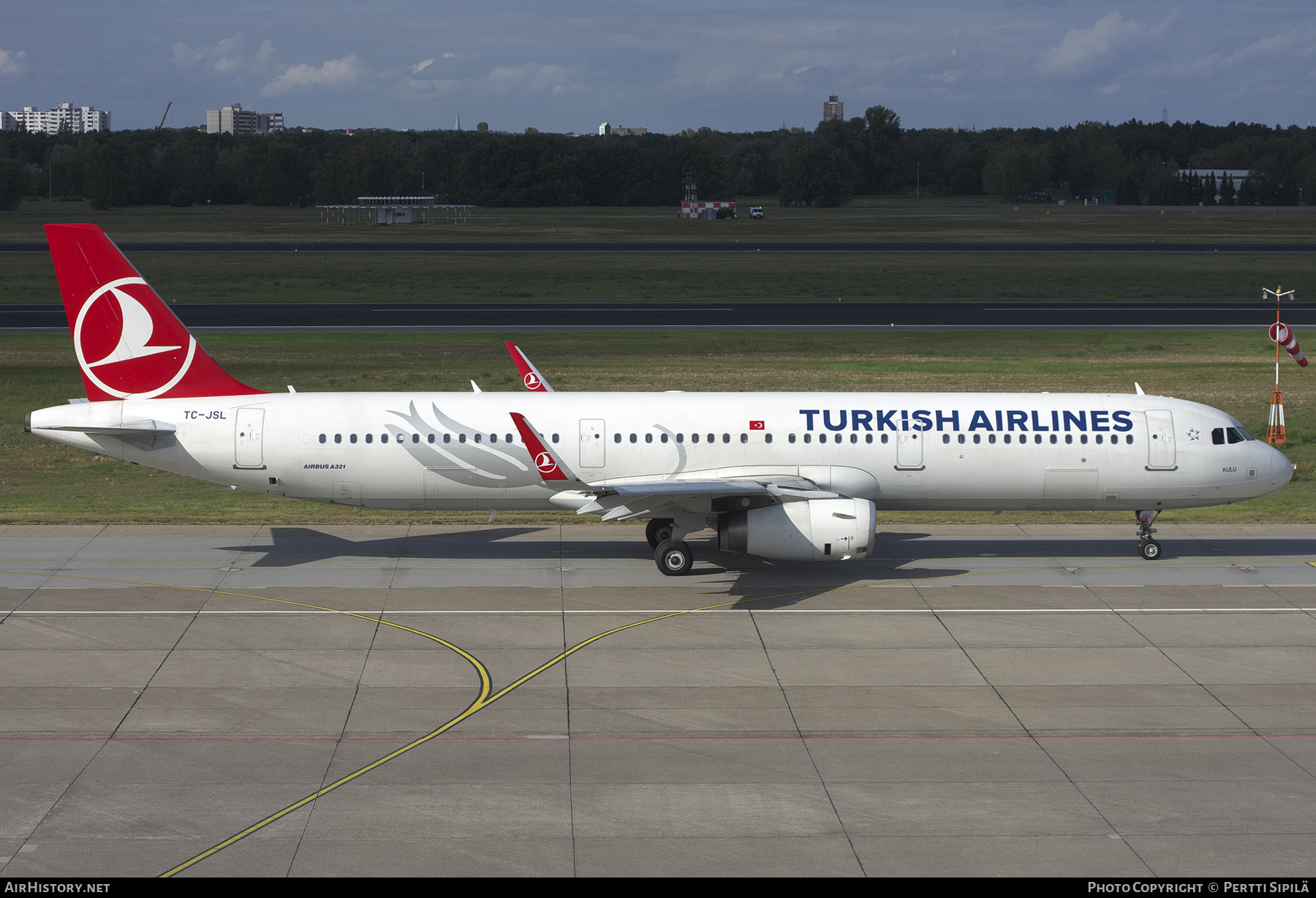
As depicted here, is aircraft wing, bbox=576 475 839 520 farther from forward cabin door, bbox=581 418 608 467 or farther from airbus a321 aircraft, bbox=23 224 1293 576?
forward cabin door, bbox=581 418 608 467

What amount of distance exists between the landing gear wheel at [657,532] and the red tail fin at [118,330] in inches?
411

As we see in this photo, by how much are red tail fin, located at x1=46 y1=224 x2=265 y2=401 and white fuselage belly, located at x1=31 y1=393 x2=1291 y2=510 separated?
577 mm

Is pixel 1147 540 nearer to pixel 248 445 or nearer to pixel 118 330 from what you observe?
pixel 248 445

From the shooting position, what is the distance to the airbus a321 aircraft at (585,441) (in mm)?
27141

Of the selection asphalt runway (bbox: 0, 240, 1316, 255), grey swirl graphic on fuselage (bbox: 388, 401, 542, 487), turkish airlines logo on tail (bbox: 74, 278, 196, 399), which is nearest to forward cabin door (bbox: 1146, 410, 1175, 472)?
grey swirl graphic on fuselage (bbox: 388, 401, 542, 487)

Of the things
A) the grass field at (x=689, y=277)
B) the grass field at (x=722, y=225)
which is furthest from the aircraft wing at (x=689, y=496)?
the grass field at (x=722, y=225)

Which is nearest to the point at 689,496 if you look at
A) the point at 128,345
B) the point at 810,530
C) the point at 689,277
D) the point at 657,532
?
the point at 810,530

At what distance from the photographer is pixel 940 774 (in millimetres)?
17156

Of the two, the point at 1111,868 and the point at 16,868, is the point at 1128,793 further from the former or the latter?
the point at 16,868

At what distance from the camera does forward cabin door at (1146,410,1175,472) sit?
28031 millimetres

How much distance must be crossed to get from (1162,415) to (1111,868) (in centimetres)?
1658

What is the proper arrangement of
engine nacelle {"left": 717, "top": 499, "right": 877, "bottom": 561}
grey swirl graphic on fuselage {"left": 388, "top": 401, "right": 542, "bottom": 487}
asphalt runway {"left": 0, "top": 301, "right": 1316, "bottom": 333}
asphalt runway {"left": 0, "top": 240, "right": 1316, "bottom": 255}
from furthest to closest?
1. asphalt runway {"left": 0, "top": 240, "right": 1316, "bottom": 255}
2. asphalt runway {"left": 0, "top": 301, "right": 1316, "bottom": 333}
3. grey swirl graphic on fuselage {"left": 388, "top": 401, "right": 542, "bottom": 487}
4. engine nacelle {"left": 717, "top": 499, "right": 877, "bottom": 561}

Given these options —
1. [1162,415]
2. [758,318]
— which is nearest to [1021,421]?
[1162,415]

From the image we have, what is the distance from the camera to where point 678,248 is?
116000mm
